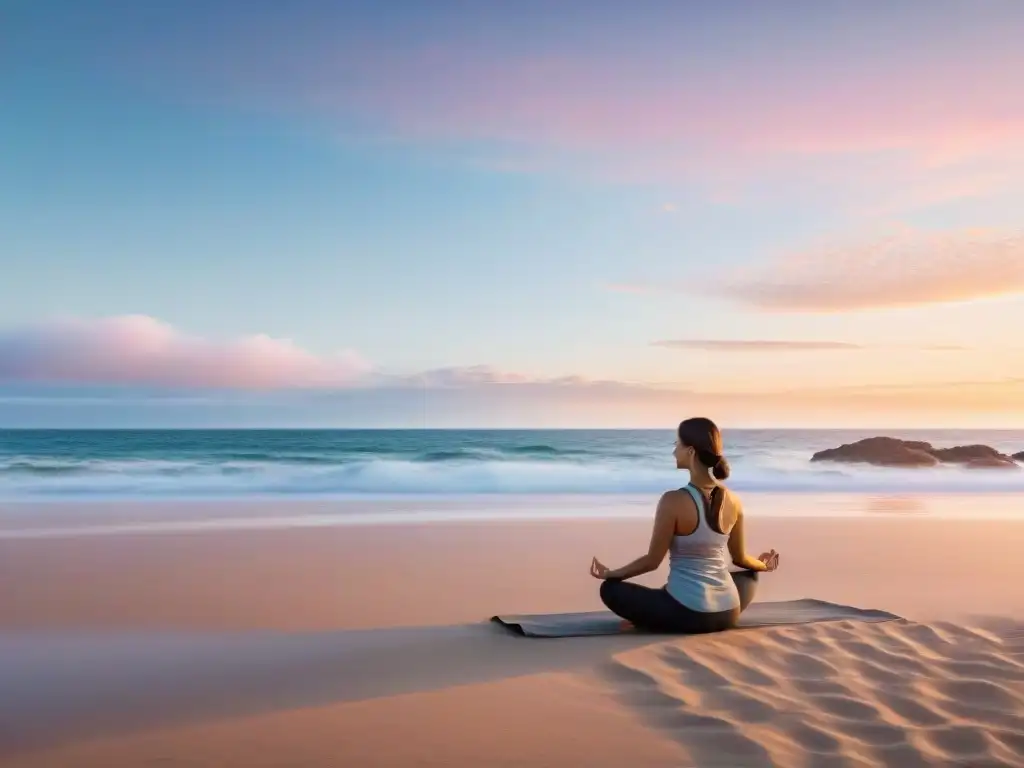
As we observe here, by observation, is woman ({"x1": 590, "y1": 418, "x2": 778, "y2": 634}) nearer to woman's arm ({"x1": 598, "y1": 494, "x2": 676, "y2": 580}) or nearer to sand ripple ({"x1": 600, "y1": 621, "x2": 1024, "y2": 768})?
woman's arm ({"x1": 598, "y1": 494, "x2": 676, "y2": 580})

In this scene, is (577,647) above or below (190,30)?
below

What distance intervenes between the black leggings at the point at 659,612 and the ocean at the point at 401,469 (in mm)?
10694

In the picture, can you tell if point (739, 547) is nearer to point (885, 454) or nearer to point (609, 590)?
point (609, 590)

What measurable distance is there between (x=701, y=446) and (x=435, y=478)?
911 inches

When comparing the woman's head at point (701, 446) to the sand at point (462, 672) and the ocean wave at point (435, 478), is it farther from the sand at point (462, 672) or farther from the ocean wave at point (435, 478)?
the ocean wave at point (435, 478)

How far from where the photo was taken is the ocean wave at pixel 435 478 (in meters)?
18.1

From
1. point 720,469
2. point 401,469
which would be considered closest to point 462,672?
point 720,469

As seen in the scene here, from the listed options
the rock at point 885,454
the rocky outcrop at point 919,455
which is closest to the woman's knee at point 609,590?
the rocky outcrop at point 919,455

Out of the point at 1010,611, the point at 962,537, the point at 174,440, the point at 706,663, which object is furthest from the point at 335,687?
the point at 174,440

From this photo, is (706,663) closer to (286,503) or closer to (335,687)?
(335,687)

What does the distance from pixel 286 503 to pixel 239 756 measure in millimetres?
11266

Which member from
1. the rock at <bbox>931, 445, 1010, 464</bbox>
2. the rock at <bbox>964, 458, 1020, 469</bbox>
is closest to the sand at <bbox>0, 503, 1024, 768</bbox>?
the rock at <bbox>964, 458, 1020, 469</bbox>

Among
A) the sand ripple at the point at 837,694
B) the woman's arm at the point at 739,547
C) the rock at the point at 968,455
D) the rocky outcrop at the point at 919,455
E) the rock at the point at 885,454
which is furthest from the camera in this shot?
the rock at the point at 885,454

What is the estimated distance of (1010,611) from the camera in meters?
6.17
